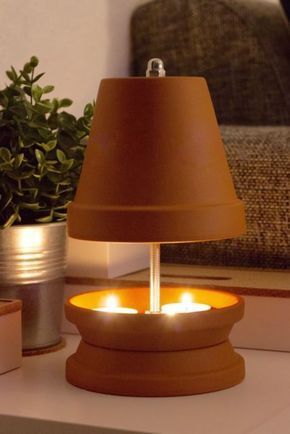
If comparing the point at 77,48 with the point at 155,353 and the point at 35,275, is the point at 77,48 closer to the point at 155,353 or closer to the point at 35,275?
the point at 35,275

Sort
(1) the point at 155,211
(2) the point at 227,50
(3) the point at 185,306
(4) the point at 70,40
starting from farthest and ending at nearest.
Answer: (2) the point at 227,50, (4) the point at 70,40, (3) the point at 185,306, (1) the point at 155,211

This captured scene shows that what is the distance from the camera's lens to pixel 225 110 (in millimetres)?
1639

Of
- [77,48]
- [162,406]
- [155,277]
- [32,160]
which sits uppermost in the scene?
[77,48]

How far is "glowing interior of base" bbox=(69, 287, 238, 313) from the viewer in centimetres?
98

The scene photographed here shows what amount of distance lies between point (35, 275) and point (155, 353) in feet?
0.70

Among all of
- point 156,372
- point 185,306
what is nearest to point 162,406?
point 156,372

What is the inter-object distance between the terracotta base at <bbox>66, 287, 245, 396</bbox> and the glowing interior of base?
5cm

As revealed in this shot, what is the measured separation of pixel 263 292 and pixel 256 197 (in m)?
0.19

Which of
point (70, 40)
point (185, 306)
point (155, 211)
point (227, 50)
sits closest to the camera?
point (155, 211)

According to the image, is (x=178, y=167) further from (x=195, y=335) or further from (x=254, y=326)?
(x=254, y=326)

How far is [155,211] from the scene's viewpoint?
0.85 m

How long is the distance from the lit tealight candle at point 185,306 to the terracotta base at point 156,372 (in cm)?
6

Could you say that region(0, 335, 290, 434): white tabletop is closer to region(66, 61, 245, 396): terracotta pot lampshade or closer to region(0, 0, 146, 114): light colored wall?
region(66, 61, 245, 396): terracotta pot lampshade

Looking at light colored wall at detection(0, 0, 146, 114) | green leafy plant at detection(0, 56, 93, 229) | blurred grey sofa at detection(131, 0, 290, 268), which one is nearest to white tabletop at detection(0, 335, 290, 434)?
green leafy plant at detection(0, 56, 93, 229)
